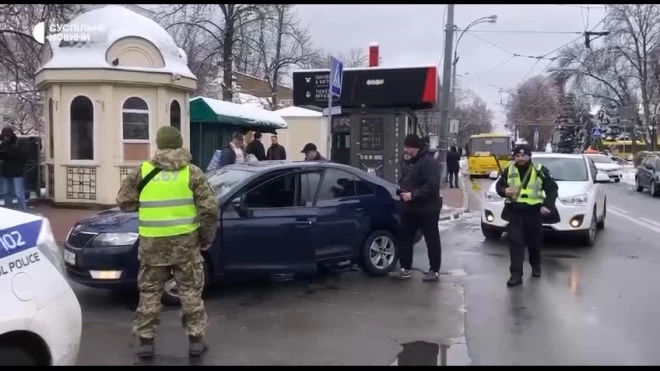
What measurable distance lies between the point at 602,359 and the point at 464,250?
18.4 ft

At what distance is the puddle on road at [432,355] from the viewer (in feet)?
17.3

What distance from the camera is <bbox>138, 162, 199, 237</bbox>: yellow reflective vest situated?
5.23m

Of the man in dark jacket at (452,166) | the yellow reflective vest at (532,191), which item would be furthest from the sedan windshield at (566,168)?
the man in dark jacket at (452,166)

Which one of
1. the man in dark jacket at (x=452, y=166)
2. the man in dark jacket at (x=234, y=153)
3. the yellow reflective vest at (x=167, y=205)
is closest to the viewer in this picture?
the yellow reflective vest at (x=167, y=205)

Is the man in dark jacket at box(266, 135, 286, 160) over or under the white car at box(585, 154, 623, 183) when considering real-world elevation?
over

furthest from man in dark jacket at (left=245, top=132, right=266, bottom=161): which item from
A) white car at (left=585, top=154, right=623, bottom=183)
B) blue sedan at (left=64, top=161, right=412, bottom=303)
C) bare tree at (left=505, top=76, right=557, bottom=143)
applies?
bare tree at (left=505, top=76, right=557, bottom=143)

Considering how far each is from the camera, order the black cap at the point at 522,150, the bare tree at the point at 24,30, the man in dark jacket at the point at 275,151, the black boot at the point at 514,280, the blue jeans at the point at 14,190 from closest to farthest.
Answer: the black boot at the point at 514,280
the black cap at the point at 522,150
the blue jeans at the point at 14,190
the man in dark jacket at the point at 275,151
the bare tree at the point at 24,30

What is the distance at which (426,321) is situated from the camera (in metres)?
6.54

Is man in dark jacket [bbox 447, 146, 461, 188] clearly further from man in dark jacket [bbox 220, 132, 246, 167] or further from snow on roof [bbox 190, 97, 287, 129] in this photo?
man in dark jacket [bbox 220, 132, 246, 167]

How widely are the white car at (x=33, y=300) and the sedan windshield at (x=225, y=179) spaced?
3.35 metres

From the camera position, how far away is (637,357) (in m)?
5.42

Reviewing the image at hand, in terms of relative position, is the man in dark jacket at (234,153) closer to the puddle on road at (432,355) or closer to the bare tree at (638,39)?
the puddle on road at (432,355)

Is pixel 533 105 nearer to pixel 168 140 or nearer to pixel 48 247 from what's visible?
pixel 168 140

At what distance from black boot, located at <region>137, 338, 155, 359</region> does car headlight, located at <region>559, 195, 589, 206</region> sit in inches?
311
